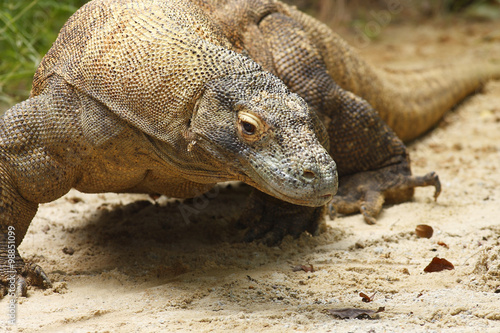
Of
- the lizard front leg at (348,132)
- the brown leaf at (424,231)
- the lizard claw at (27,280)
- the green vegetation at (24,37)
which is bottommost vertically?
the brown leaf at (424,231)

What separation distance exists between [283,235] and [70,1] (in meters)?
4.23

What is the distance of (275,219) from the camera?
4289 mm

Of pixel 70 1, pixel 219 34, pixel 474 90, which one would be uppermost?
pixel 70 1

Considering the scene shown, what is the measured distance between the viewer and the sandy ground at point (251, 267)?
2.82 meters

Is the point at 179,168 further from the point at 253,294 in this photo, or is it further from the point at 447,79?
the point at 447,79

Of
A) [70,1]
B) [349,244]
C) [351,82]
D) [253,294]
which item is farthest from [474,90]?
[253,294]

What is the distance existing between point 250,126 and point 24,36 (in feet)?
15.0

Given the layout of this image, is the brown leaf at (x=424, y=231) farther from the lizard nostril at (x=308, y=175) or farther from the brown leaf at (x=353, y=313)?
the lizard nostril at (x=308, y=175)

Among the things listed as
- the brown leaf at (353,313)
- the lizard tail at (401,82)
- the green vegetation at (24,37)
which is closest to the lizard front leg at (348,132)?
the lizard tail at (401,82)

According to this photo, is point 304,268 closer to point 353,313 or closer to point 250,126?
point 353,313

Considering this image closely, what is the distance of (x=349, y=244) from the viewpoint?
4035 millimetres

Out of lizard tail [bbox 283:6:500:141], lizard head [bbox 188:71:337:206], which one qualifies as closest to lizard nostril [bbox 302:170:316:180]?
lizard head [bbox 188:71:337:206]

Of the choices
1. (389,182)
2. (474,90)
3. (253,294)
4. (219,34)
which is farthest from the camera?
(474,90)

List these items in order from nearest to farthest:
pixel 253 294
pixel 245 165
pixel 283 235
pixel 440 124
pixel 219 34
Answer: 1. pixel 245 165
2. pixel 253 294
3. pixel 219 34
4. pixel 283 235
5. pixel 440 124
